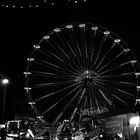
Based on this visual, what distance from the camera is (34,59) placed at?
25.5 metres

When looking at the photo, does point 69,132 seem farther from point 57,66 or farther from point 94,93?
point 57,66

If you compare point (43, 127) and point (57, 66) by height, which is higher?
point (57, 66)

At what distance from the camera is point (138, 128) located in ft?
50.5

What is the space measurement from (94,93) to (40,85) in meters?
4.73

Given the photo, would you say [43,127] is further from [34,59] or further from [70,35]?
[70,35]

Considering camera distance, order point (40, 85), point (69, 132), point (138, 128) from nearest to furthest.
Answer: point (138, 128), point (69, 132), point (40, 85)

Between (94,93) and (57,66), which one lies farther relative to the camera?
(57,66)

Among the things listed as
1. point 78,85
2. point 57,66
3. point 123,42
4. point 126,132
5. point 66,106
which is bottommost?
point 126,132

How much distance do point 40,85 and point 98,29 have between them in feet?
21.3

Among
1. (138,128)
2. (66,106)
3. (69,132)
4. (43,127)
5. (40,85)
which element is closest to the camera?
(138,128)

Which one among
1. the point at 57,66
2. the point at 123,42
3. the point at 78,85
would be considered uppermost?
the point at 123,42

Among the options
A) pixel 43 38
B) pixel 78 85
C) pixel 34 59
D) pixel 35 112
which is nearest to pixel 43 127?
pixel 35 112

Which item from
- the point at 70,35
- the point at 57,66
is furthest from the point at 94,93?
the point at 70,35

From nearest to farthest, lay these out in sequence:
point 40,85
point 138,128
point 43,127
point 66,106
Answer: point 138,128 → point 43,127 → point 66,106 → point 40,85
